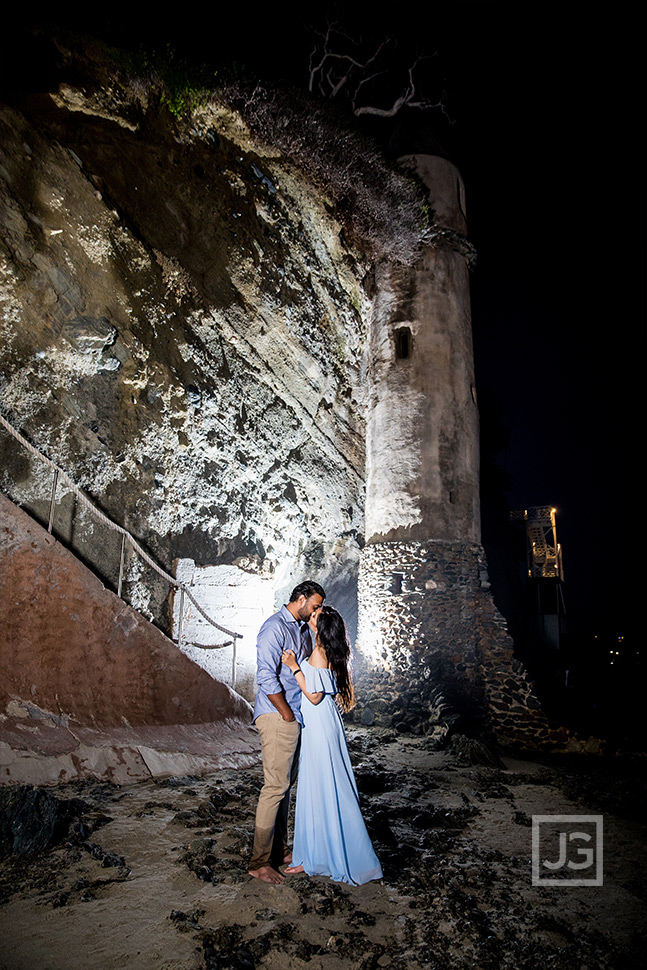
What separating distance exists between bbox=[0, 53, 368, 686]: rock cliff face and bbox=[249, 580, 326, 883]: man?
4.25m

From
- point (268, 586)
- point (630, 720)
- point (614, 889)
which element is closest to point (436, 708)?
point (268, 586)

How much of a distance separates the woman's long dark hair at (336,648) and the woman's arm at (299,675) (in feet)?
0.63

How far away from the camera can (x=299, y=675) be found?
3303mm

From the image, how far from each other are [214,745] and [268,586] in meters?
3.96

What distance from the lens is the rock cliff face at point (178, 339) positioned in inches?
266

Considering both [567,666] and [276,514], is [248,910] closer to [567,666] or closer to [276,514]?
[276,514]

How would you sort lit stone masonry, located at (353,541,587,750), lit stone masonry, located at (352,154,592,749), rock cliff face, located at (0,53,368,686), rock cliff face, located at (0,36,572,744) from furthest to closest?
lit stone masonry, located at (352,154,592,749), lit stone masonry, located at (353,541,587,750), rock cliff face, located at (0,36,572,744), rock cliff face, located at (0,53,368,686)

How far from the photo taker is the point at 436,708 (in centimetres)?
886

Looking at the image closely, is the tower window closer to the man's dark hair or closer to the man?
the man's dark hair

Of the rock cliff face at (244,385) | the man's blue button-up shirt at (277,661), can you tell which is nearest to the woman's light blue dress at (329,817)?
the man's blue button-up shirt at (277,661)

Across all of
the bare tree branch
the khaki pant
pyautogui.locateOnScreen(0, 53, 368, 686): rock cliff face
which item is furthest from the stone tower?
the khaki pant

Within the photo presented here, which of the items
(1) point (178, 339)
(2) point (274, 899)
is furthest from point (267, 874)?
(1) point (178, 339)

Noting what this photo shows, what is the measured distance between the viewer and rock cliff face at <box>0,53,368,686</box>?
22.2ft

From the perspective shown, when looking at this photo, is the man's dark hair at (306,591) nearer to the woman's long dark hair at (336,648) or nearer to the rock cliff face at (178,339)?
the woman's long dark hair at (336,648)
